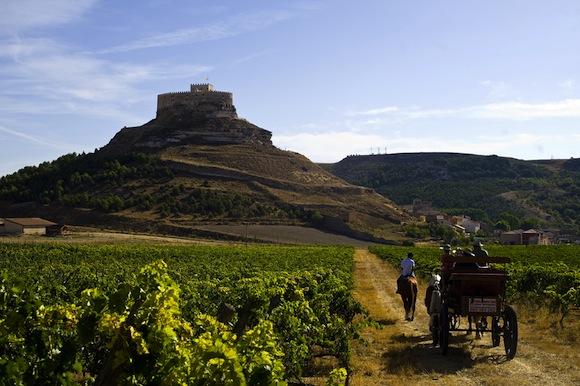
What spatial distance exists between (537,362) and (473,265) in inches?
88.9

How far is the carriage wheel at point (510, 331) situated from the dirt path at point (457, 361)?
0.18 metres

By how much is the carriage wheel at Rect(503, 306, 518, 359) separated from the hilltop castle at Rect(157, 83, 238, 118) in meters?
132

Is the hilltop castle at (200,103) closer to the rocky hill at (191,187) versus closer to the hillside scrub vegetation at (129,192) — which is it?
the rocky hill at (191,187)

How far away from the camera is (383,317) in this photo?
16.6m

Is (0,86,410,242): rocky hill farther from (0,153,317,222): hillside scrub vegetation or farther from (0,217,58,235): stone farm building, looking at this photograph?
(0,217,58,235): stone farm building

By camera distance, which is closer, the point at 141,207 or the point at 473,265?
the point at 473,265

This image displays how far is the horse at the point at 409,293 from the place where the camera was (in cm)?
1583

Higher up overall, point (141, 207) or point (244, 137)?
point (244, 137)

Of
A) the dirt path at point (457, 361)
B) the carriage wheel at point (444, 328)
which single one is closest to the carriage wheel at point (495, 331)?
the dirt path at point (457, 361)

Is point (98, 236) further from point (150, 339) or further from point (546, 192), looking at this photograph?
point (546, 192)

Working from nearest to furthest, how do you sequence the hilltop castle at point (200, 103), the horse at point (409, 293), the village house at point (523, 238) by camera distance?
the horse at point (409, 293), the village house at point (523, 238), the hilltop castle at point (200, 103)

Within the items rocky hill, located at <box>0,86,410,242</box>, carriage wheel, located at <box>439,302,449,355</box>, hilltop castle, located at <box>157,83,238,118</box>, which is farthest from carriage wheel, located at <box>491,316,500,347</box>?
hilltop castle, located at <box>157,83,238,118</box>

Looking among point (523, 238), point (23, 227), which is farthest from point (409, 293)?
point (523, 238)

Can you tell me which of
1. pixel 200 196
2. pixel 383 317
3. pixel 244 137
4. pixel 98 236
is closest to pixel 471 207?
pixel 244 137
